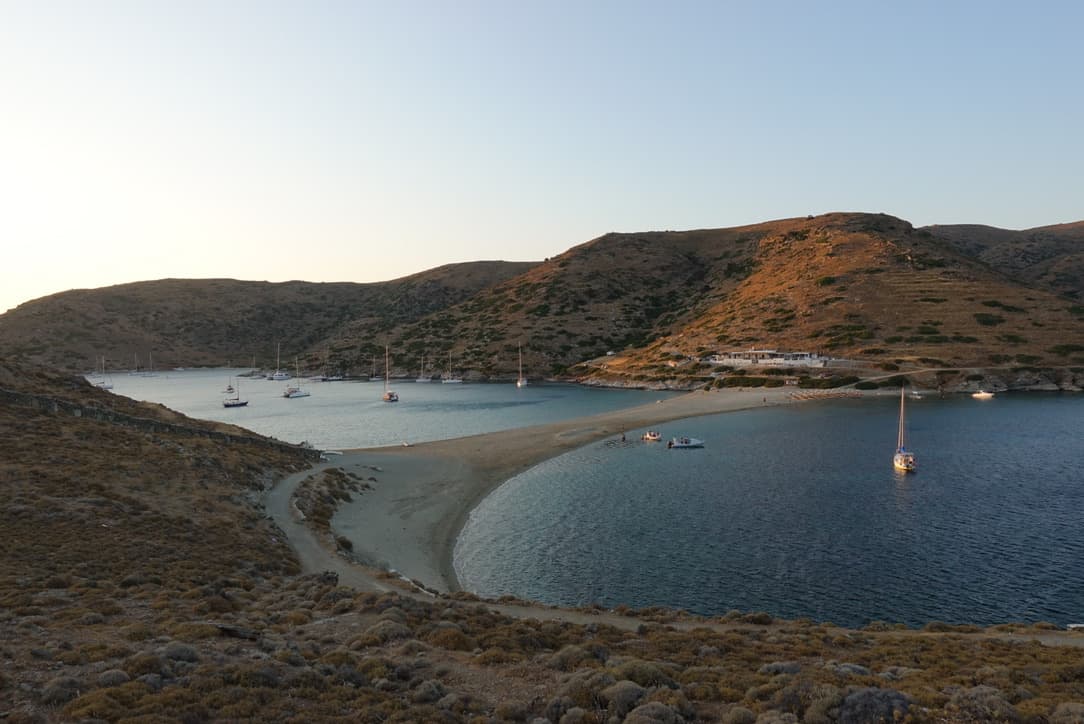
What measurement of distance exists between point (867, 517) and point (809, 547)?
35.0 feet

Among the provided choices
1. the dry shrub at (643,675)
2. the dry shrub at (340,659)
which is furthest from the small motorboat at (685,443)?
the dry shrub at (340,659)

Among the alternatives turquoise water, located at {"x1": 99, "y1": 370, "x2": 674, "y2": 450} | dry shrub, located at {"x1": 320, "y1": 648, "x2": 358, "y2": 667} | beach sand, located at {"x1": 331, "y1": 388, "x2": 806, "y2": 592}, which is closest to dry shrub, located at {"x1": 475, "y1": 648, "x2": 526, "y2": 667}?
dry shrub, located at {"x1": 320, "y1": 648, "x2": 358, "y2": 667}

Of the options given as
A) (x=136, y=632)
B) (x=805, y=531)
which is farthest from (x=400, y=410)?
(x=136, y=632)

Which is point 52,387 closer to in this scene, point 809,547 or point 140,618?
point 140,618

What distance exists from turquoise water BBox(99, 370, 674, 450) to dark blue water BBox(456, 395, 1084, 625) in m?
39.8

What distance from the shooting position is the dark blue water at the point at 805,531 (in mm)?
36656

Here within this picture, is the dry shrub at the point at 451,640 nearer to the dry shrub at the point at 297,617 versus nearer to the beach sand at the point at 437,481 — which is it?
the dry shrub at the point at 297,617

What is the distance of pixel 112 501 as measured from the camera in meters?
37.2

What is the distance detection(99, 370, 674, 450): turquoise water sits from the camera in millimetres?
110938

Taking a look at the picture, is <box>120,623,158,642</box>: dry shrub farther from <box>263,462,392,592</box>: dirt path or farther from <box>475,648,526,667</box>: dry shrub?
<box>263,462,392,592</box>: dirt path

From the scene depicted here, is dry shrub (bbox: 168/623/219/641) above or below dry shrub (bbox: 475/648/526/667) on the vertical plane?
above

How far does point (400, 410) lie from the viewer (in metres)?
146

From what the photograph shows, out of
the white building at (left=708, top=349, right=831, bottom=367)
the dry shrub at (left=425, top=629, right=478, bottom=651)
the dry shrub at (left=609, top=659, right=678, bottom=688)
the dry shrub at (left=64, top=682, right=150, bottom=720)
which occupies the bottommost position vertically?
the dry shrub at (left=425, top=629, right=478, bottom=651)

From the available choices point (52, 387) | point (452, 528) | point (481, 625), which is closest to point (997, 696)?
point (481, 625)
